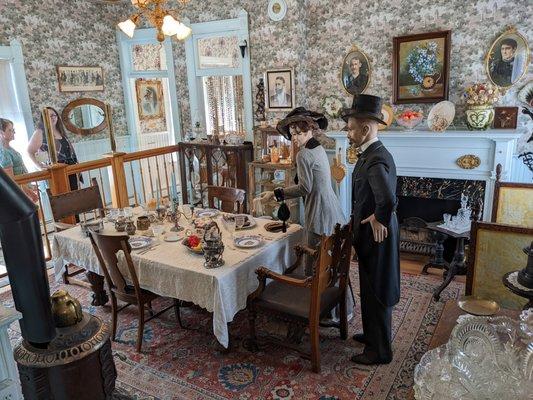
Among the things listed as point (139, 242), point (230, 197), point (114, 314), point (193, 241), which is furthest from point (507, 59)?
point (114, 314)

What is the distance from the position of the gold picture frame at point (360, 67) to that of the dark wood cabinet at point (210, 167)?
1505mm

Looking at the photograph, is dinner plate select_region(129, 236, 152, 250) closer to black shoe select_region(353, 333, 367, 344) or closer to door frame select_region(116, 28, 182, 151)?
black shoe select_region(353, 333, 367, 344)

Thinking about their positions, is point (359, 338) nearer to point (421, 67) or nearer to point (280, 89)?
point (421, 67)

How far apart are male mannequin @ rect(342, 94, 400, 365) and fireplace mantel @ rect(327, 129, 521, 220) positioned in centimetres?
217

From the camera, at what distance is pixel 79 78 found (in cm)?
655

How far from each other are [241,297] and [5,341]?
156cm

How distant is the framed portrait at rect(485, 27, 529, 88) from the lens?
428 centimetres

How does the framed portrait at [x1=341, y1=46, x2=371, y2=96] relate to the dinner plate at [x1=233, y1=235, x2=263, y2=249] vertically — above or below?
above

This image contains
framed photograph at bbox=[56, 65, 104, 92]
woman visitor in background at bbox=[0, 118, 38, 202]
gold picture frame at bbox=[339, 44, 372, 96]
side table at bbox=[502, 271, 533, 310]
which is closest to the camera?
side table at bbox=[502, 271, 533, 310]

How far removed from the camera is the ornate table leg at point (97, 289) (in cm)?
375

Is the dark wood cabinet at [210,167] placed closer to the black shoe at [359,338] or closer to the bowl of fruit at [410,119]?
the bowl of fruit at [410,119]

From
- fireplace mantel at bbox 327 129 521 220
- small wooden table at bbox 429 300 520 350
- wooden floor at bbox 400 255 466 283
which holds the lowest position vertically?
wooden floor at bbox 400 255 466 283

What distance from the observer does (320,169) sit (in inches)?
129

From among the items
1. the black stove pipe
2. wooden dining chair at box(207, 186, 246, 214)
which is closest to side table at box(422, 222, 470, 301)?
wooden dining chair at box(207, 186, 246, 214)
